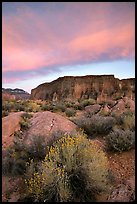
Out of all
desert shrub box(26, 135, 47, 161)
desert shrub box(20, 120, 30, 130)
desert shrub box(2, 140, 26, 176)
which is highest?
desert shrub box(20, 120, 30, 130)

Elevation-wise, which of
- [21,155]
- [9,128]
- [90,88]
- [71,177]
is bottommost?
[71,177]

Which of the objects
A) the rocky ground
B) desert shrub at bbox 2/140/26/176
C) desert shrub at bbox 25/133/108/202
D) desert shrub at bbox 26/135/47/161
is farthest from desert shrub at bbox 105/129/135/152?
desert shrub at bbox 2/140/26/176

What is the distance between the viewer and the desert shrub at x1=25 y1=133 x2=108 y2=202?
4.22 meters

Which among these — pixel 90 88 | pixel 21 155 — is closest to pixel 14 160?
pixel 21 155

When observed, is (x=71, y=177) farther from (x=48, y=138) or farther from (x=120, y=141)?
(x=120, y=141)

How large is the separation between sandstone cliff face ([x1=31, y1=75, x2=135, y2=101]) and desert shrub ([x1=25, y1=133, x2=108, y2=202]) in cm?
3649

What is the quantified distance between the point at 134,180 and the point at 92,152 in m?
0.94

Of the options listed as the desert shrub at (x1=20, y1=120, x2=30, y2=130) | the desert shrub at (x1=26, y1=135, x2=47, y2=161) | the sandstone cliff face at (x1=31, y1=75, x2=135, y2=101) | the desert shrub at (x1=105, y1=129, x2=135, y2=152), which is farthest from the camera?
the sandstone cliff face at (x1=31, y1=75, x2=135, y2=101)

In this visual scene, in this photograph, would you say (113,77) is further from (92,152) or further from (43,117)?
(92,152)

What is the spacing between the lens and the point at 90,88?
44.3 meters

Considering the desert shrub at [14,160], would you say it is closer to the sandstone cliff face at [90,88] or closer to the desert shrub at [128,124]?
the desert shrub at [128,124]

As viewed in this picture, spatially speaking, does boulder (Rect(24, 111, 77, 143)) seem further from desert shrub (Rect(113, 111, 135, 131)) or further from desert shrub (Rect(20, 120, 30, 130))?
desert shrub (Rect(113, 111, 135, 131))

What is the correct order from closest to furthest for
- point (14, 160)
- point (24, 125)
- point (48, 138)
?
1. point (14, 160)
2. point (48, 138)
3. point (24, 125)

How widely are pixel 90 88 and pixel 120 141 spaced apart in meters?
38.5
